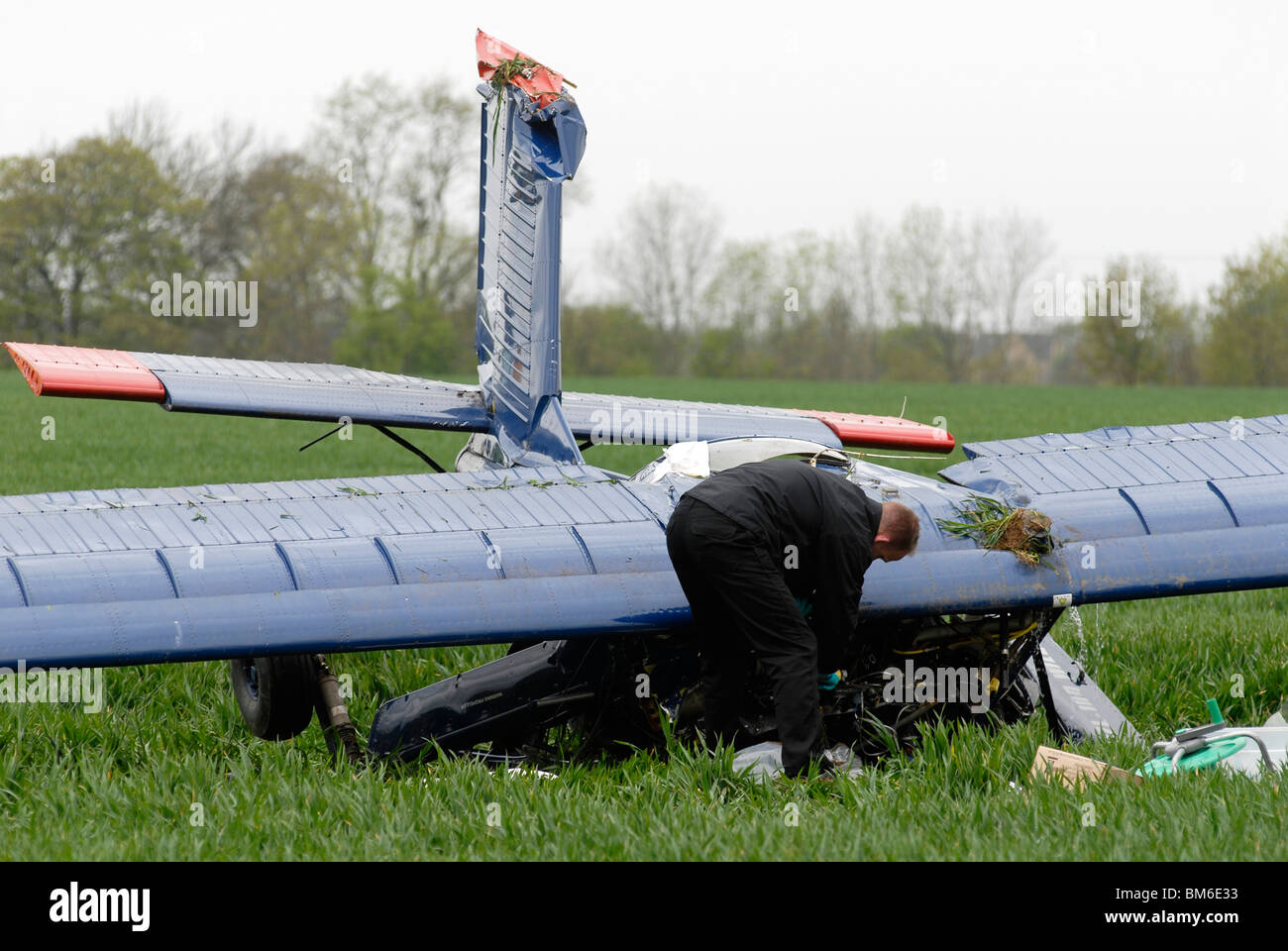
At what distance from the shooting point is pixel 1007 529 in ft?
19.8

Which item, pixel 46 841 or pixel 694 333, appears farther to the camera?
pixel 694 333

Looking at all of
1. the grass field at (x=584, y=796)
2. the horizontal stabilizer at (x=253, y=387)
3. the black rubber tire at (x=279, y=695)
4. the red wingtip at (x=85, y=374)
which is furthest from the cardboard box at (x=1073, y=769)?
the red wingtip at (x=85, y=374)

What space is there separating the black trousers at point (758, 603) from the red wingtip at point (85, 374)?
361 cm

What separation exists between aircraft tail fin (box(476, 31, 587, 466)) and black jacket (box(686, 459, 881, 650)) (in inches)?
107

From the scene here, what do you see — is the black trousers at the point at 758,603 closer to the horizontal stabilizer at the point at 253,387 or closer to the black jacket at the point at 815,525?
the black jacket at the point at 815,525

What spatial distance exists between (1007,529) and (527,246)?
3851mm

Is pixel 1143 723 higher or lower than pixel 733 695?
lower

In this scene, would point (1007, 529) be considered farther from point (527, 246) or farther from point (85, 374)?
point (85, 374)

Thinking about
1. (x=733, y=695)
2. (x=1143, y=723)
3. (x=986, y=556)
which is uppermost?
(x=986, y=556)

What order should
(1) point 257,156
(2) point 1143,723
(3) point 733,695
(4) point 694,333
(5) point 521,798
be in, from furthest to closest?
(4) point 694,333 < (1) point 257,156 < (2) point 1143,723 < (3) point 733,695 < (5) point 521,798
